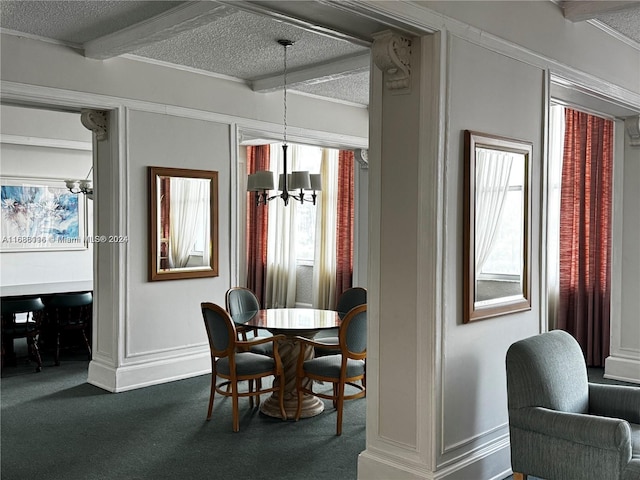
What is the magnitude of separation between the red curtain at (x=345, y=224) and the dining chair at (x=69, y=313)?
139 inches

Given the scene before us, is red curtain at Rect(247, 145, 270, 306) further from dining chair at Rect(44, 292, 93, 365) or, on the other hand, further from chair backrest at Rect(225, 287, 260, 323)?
chair backrest at Rect(225, 287, 260, 323)

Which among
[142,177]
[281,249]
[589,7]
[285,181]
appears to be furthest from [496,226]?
[281,249]

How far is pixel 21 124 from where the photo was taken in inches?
303

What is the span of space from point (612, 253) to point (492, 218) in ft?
10.3

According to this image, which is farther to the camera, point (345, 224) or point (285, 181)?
point (345, 224)

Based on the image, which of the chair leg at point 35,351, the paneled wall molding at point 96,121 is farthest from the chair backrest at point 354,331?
the chair leg at point 35,351

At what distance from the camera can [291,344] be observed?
494 cm

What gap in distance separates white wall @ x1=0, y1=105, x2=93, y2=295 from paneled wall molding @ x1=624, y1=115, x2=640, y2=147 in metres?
5.77

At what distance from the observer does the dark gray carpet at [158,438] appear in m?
3.76

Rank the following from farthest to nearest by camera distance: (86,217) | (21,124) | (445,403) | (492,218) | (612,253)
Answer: (86,217) → (21,124) → (612,253) → (492,218) → (445,403)

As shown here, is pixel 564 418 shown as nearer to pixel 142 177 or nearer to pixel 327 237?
pixel 142 177

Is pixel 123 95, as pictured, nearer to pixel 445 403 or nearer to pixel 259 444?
pixel 259 444

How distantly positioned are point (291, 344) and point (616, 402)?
2.34m

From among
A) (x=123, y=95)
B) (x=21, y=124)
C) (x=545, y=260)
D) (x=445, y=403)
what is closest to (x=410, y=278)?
(x=445, y=403)
